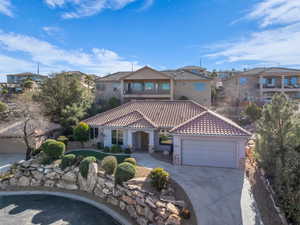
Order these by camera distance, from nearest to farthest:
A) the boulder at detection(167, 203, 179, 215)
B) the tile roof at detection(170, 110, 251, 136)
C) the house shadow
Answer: the boulder at detection(167, 203, 179, 215)
the house shadow
the tile roof at detection(170, 110, 251, 136)

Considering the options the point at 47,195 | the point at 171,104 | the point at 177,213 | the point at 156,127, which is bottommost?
the point at 47,195

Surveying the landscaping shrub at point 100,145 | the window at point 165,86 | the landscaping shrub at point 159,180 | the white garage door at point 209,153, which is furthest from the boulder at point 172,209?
the window at point 165,86

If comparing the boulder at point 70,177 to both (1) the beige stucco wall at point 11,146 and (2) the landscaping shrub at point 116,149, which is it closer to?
(2) the landscaping shrub at point 116,149

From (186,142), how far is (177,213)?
247 inches

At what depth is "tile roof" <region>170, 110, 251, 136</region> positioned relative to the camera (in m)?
13.2

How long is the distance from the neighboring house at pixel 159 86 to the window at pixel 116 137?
44.4 ft

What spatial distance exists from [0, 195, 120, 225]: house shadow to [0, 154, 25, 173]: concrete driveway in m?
4.56

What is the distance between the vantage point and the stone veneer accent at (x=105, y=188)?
9180mm

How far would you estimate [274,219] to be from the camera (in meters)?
8.02

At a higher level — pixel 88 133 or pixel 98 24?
pixel 98 24

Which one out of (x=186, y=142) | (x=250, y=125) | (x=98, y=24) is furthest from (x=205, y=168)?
(x=98, y=24)

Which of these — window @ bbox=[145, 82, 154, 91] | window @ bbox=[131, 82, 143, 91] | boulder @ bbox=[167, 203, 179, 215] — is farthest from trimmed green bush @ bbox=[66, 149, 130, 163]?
window @ bbox=[145, 82, 154, 91]

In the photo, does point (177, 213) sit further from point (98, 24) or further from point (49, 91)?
point (49, 91)

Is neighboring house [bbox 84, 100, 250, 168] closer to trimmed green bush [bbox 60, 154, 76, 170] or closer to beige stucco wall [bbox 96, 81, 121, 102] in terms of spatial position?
trimmed green bush [bbox 60, 154, 76, 170]
